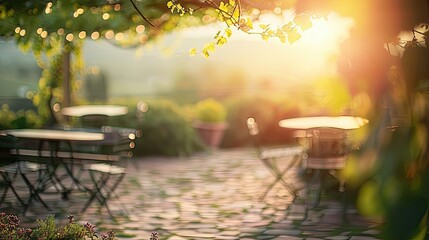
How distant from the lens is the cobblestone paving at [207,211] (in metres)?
6.20

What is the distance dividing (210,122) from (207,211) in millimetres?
6577

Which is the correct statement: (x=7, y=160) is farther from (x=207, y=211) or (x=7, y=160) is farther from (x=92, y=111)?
(x=92, y=111)

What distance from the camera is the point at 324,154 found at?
24.1 feet

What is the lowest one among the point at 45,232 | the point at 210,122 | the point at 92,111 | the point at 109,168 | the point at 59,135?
the point at 45,232

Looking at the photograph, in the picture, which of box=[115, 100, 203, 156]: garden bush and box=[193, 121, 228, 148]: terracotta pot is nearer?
box=[115, 100, 203, 156]: garden bush

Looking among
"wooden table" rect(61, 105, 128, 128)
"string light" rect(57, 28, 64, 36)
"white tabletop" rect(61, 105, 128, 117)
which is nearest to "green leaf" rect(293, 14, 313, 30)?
"string light" rect(57, 28, 64, 36)

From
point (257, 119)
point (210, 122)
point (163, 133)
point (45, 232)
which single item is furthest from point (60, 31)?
point (257, 119)

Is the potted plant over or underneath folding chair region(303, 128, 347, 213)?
over

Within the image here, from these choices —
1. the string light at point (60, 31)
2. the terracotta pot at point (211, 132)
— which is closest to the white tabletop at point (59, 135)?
the string light at point (60, 31)

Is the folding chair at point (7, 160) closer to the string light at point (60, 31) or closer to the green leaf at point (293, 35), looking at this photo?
the string light at point (60, 31)

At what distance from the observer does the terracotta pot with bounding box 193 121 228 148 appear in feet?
44.3

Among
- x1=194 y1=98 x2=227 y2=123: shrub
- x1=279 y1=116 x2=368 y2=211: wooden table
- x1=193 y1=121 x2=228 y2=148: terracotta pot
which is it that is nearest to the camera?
x1=279 y1=116 x2=368 y2=211: wooden table

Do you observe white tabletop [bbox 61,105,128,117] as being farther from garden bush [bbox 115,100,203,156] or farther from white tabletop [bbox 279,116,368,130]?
white tabletop [bbox 279,116,368,130]

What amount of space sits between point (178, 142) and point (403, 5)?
10.7 metres
